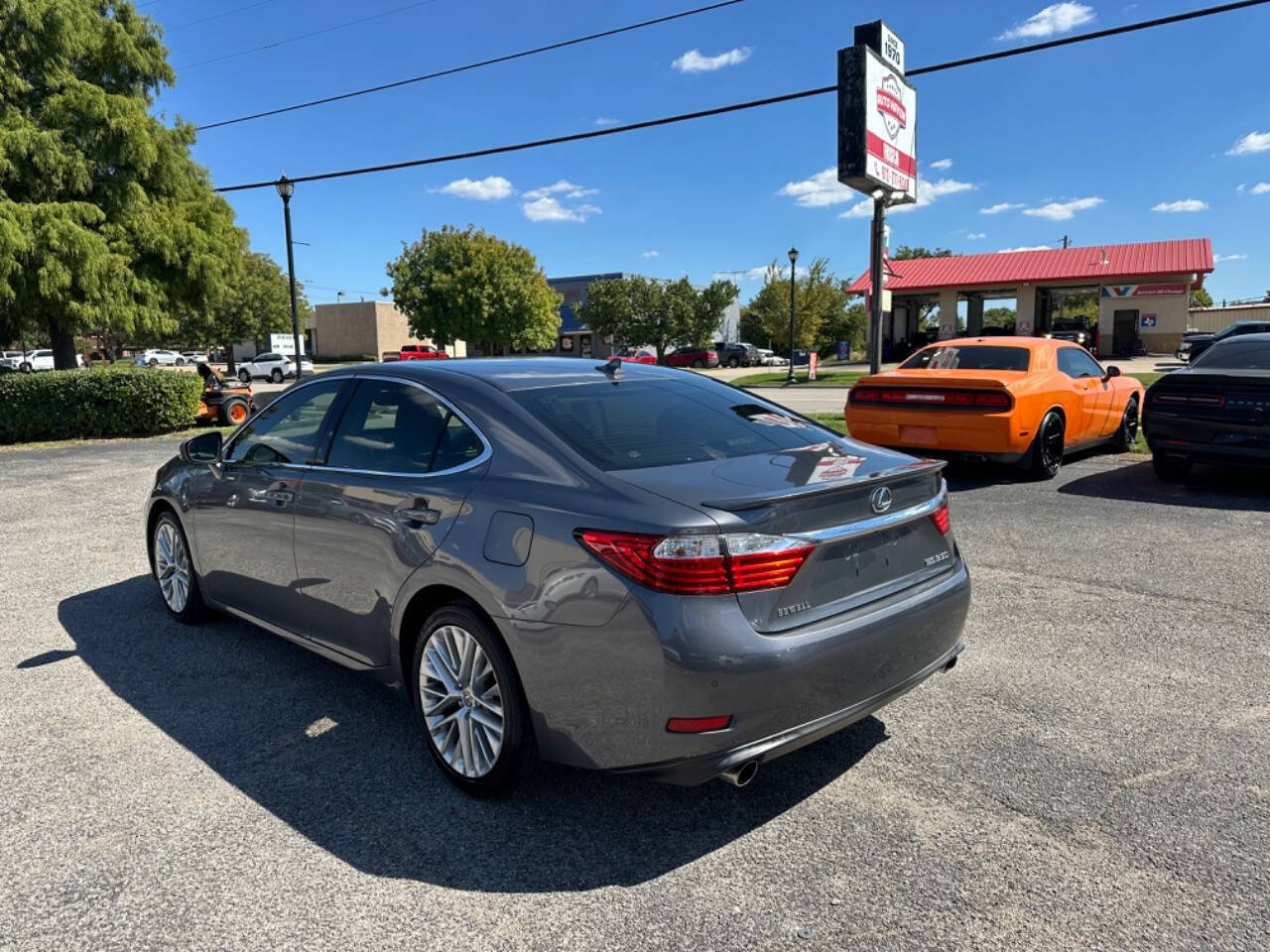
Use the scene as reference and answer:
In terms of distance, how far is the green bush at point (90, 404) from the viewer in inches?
603

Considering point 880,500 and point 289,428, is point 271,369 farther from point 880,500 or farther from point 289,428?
point 880,500

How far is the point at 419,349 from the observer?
55000mm

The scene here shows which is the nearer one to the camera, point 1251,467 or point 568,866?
point 568,866

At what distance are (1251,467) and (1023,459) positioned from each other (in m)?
1.92

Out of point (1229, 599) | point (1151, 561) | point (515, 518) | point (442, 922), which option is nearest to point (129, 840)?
point (442, 922)

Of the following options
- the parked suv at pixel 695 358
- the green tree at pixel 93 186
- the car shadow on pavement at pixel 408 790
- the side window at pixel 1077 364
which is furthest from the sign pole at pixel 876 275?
the parked suv at pixel 695 358

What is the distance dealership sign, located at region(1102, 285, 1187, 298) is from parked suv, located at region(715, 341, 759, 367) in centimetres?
2069

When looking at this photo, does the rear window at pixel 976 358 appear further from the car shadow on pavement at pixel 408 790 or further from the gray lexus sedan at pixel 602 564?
the car shadow on pavement at pixel 408 790

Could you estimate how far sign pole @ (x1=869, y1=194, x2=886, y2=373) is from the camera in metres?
14.3

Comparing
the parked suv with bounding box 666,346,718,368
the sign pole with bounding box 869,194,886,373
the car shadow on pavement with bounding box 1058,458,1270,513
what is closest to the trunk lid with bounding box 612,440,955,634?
the car shadow on pavement with bounding box 1058,458,1270,513

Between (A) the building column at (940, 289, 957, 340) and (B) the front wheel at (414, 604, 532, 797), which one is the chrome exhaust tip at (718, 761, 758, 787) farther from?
(A) the building column at (940, 289, 957, 340)

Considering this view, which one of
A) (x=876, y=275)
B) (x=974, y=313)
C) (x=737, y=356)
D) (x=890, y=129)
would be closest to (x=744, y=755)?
(x=876, y=275)

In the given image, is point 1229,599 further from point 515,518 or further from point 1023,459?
point 515,518

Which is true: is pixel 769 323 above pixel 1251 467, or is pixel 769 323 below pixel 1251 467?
above
